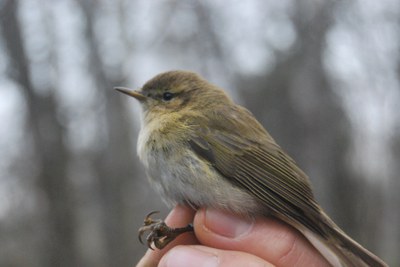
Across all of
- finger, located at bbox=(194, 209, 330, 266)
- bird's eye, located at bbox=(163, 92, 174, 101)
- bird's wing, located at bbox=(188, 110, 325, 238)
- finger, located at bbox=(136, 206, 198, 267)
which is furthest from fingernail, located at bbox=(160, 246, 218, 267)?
bird's eye, located at bbox=(163, 92, 174, 101)

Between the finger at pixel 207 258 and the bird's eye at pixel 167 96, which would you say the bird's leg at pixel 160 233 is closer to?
the finger at pixel 207 258

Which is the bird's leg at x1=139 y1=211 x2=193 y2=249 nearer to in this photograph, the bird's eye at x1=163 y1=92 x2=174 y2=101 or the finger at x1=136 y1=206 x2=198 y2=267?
the finger at x1=136 y1=206 x2=198 y2=267

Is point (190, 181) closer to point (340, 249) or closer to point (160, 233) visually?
point (160, 233)

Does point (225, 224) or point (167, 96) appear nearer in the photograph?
point (225, 224)

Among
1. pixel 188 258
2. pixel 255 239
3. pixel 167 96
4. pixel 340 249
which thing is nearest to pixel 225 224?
pixel 255 239

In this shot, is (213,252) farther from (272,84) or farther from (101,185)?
(272,84)

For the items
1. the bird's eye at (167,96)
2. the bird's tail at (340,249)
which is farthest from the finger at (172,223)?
the bird's eye at (167,96)

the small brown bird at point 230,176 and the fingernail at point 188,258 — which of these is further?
the small brown bird at point 230,176
